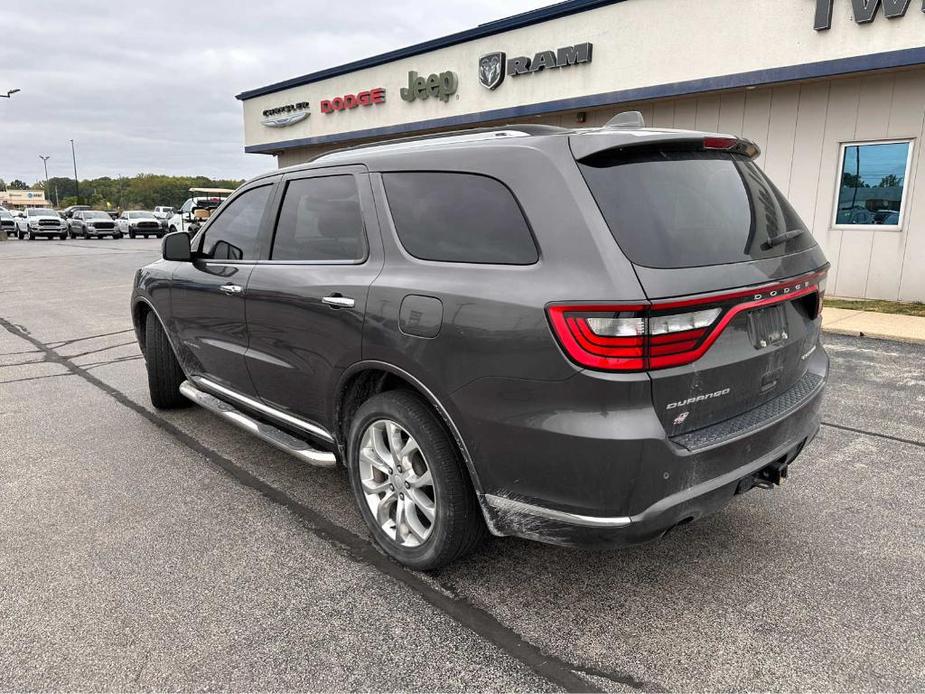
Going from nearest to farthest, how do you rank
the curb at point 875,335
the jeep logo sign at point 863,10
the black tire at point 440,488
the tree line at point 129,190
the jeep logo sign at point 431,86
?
1. the black tire at point 440,488
2. the curb at point 875,335
3. the jeep logo sign at point 863,10
4. the jeep logo sign at point 431,86
5. the tree line at point 129,190

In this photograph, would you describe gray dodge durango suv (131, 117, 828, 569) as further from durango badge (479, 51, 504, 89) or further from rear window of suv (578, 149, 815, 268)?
durango badge (479, 51, 504, 89)

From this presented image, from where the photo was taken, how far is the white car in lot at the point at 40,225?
34.2 metres

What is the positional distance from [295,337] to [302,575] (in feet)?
3.77

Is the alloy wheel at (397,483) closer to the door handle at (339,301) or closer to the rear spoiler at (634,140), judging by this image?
the door handle at (339,301)

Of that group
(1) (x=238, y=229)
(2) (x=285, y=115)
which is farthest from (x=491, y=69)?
(1) (x=238, y=229)

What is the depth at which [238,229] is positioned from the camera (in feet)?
13.3

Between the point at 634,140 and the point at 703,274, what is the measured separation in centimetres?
56

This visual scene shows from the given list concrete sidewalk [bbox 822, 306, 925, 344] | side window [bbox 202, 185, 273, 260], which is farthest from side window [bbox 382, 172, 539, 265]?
concrete sidewalk [bbox 822, 306, 925, 344]

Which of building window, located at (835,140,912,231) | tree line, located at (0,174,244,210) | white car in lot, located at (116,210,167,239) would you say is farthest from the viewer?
tree line, located at (0,174,244,210)

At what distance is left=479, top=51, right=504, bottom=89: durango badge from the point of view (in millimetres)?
14266

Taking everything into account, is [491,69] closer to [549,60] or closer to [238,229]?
[549,60]

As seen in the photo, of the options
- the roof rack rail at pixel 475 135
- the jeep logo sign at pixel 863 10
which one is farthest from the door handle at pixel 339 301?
the jeep logo sign at pixel 863 10

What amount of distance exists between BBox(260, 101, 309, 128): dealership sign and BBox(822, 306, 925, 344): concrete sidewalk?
16.8 m

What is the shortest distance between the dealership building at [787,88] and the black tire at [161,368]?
946 cm
